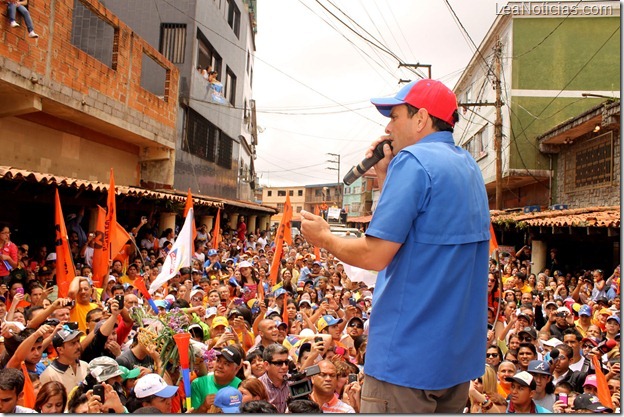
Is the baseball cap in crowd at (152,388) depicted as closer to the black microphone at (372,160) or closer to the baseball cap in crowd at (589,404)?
the black microphone at (372,160)

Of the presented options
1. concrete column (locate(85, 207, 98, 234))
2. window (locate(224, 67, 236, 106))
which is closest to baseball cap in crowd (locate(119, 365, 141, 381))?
concrete column (locate(85, 207, 98, 234))

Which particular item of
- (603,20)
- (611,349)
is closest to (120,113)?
(611,349)

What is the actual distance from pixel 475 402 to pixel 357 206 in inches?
2845

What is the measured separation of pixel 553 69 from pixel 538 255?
1013 centimetres

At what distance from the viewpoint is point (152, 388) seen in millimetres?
4336

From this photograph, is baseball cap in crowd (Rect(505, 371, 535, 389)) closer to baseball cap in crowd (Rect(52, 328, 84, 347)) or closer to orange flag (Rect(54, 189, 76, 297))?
baseball cap in crowd (Rect(52, 328, 84, 347))

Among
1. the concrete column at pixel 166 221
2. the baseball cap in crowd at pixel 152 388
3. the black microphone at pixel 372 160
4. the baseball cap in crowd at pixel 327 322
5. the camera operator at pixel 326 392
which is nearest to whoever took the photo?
the black microphone at pixel 372 160

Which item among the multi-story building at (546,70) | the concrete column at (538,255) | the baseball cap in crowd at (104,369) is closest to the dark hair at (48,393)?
the baseball cap in crowd at (104,369)

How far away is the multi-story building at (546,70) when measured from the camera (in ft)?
72.0

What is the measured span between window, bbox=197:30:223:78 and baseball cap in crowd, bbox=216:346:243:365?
18.3m

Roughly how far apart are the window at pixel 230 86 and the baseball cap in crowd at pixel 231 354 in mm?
23313

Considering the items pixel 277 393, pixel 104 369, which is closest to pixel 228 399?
pixel 277 393

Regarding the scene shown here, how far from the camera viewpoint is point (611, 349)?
674 cm

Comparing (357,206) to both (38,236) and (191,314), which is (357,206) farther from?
(191,314)
